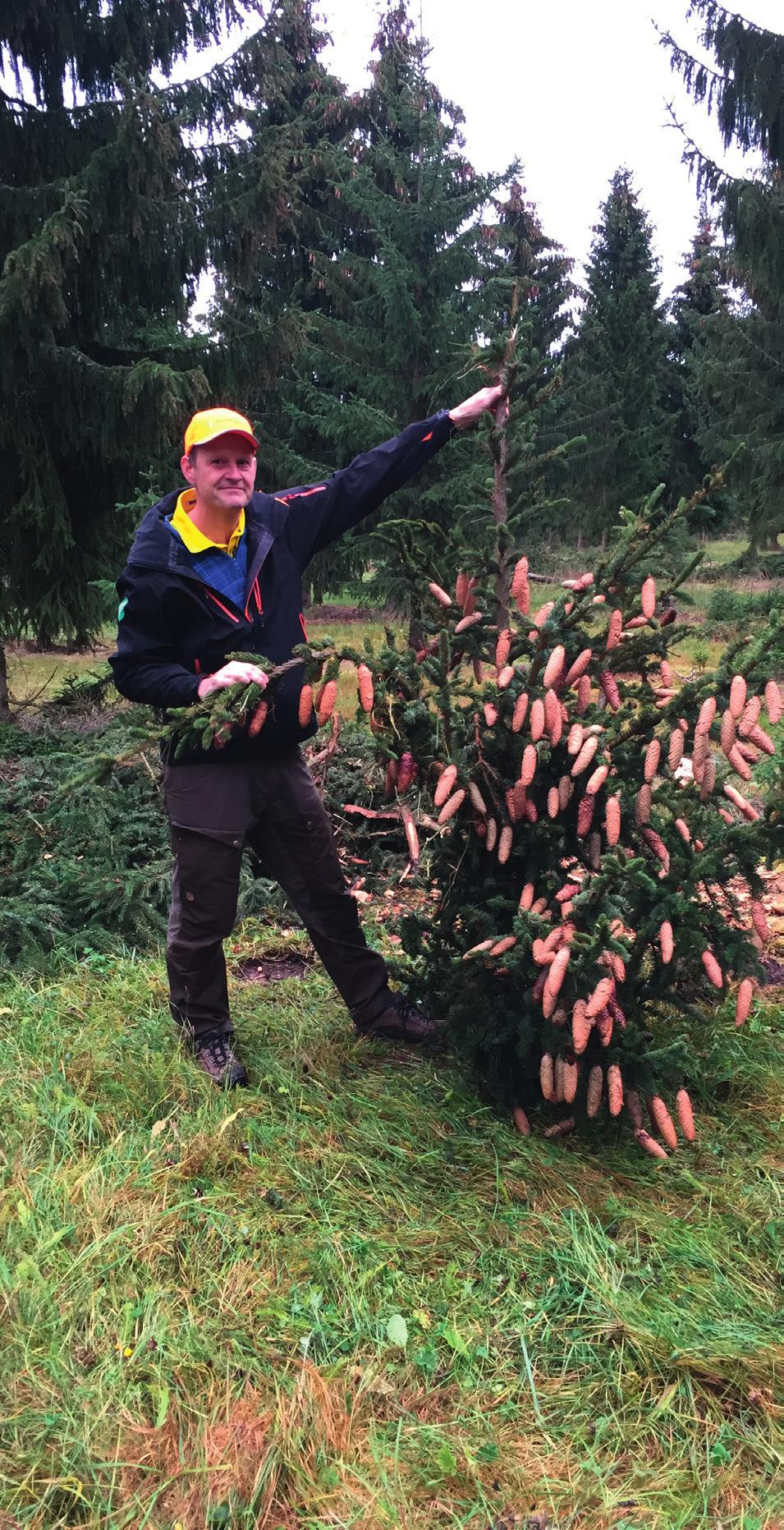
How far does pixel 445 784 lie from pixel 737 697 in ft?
2.47

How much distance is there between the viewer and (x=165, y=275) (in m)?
8.34

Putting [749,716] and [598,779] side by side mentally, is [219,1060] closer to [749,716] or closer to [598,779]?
[598,779]

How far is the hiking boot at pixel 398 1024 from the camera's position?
3676 millimetres

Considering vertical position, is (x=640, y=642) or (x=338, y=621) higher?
(x=640, y=642)

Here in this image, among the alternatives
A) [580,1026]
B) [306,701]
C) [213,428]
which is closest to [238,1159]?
[580,1026]

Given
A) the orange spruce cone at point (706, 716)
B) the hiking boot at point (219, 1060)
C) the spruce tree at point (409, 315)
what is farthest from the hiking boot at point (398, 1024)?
the spruce tree at point (409, 315)

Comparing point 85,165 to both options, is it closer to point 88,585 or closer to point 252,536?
point 88,585

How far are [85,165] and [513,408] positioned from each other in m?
6.41

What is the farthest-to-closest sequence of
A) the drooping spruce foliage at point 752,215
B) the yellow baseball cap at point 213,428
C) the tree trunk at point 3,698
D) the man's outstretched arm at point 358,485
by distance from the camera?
the drooping spruce foliage at point 752,215, the tree trunk at point 3,698, the man's outstretched arm at point 358,485, the yellow baseball cap at point 213,428

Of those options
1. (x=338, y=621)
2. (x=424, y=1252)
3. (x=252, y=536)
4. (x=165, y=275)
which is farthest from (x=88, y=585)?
(x=338, y=621)

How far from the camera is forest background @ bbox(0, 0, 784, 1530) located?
2074 millimetres

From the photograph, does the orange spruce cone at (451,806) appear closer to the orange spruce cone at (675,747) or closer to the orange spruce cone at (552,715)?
the orange spruce cone at (552,715)

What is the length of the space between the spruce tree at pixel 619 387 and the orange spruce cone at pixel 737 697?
2000 centimetres

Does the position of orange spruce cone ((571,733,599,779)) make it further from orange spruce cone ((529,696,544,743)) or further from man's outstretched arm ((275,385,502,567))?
man's outstretched arm ((275,385,502,567))
